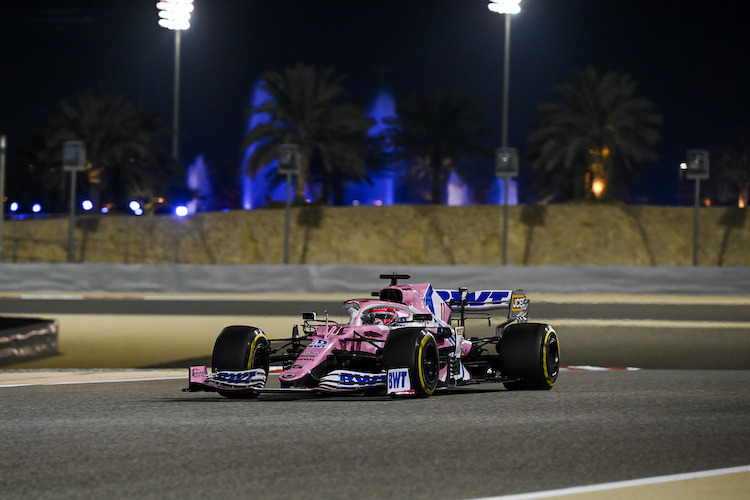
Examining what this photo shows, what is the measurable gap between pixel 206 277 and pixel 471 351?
728 inches

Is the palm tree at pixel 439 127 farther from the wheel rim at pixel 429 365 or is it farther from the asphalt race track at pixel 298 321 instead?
the wheel rim at pixel 429 365

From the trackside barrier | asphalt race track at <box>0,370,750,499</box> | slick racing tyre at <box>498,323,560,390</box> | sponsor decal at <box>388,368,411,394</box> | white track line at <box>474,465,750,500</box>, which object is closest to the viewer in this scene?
white track line at <box>474,465,750,500</box>

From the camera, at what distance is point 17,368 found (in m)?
14.4

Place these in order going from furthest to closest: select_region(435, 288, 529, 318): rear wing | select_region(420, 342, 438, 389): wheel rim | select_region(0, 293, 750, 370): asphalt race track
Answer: select_region(0, 293, 750, 370): asphalt race track, select_region(435, 288, 529, 318): rear wing, select_region(420, 342, 438, 389): wheel rim

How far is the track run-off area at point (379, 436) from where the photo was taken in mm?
6180

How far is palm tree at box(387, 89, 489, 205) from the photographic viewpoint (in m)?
58.7

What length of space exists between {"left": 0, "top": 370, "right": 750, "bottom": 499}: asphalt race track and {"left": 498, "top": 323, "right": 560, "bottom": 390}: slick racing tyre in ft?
0.76

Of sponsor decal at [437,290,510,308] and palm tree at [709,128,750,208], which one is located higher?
palm tree at [709,128,750,208]

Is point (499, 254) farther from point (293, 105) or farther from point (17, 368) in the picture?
point (17, 368)

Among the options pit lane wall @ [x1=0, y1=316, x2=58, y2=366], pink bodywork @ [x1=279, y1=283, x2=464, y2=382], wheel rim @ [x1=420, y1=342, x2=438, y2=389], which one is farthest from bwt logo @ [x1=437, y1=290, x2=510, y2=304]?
pit lane wall @ [x1=0, y1=316, x2=58, y2=366]

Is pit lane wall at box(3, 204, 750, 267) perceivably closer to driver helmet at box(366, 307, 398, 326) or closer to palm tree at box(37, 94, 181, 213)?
palm tree at box(37, 94, 181, 213)

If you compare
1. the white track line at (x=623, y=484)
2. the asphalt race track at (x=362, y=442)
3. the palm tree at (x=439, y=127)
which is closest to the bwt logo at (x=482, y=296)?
the asphalt race track at (x=362, y=442)

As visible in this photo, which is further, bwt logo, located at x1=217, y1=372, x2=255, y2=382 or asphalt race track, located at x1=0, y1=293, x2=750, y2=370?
asphalt race track, located at x1=0, y1=293, x2=750, y2=370

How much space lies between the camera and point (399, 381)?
32.0ft
